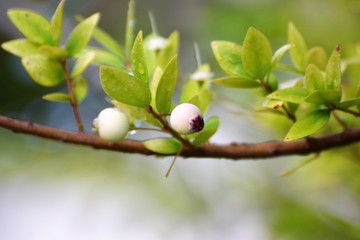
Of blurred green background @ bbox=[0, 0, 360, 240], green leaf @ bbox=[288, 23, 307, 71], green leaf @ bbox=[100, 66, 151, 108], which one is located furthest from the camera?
blurred green background @ bbox=[0, 0, 360, 240]

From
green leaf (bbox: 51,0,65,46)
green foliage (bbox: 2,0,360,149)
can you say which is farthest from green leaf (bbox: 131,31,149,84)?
green leaf (bbox: 51,0,65,46)

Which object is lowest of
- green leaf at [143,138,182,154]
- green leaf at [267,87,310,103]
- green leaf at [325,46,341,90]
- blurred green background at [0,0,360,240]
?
blurred green background at [0,0,360,240]

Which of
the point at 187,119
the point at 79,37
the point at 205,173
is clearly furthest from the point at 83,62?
the point at 205,173

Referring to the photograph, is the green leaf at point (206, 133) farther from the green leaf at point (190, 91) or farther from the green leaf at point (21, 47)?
the green leaf at point (21, 47)

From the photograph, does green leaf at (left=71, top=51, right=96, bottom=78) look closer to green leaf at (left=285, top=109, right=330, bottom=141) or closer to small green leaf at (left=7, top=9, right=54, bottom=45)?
small green leaf at (left=7, top=9, right=54, bottom=45)

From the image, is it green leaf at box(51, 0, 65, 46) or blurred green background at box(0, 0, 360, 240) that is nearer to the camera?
green leaf at box(51, 0, 65, 46)

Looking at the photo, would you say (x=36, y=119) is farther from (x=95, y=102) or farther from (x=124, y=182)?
(x=124, y=182)

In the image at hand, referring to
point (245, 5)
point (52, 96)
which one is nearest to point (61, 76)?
point (52, 96)

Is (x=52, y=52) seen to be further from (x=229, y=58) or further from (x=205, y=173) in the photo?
(x=205, y=173)
